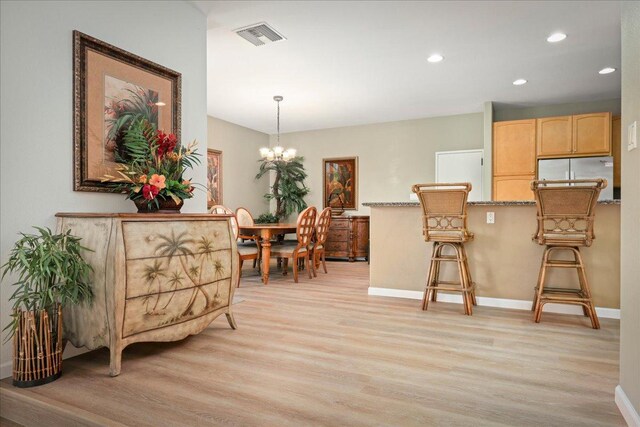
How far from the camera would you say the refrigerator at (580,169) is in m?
5.14

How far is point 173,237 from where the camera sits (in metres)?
2.29

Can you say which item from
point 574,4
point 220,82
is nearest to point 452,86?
point 574,4

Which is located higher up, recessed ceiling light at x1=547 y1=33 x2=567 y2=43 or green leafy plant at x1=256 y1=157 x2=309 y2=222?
recessed ceiling light at x1=547 y1=33 x2=567 y2=43

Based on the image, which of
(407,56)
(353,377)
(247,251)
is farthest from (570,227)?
(247,251)

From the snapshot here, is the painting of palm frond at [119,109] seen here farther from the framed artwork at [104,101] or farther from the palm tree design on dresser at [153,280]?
the palm tree design on dresser at [153,280]

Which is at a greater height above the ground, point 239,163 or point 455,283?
point 239,163

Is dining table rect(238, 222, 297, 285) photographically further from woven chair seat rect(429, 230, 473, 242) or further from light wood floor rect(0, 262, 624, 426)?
woven chair seat rect(429, 230, 473, 242)

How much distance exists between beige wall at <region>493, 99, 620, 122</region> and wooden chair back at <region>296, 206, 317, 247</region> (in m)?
3.45

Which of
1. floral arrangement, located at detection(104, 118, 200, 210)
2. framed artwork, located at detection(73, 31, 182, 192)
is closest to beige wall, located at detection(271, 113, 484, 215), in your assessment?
framed artwork, located at detection(73, 31, 182, 192)

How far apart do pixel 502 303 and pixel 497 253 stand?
449mm

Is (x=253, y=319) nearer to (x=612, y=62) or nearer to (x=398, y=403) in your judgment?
(x=398, y=403)

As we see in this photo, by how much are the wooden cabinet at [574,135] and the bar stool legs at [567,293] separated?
2.86m

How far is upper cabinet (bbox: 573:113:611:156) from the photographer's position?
5.22 metres

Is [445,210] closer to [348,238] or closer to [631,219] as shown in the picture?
[631,219]
